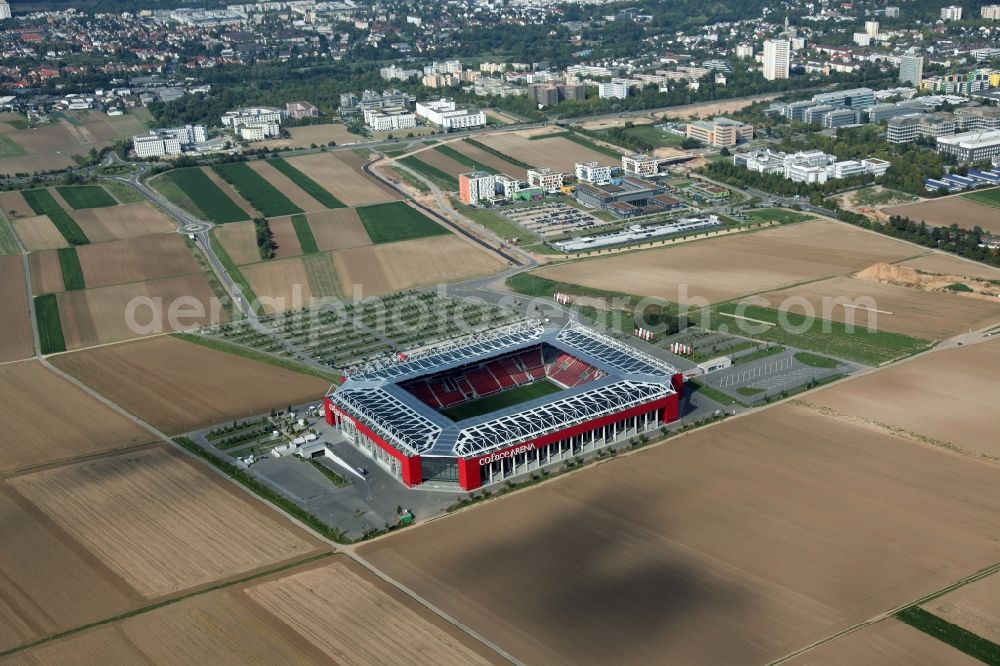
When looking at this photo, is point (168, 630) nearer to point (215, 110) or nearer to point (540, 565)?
point (540, 565)

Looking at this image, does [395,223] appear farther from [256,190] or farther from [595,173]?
[595,173]

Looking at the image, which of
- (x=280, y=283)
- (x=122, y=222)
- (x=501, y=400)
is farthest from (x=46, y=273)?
(x=501, y=400)

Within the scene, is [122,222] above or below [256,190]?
below

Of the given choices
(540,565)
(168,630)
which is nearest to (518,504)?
(540,565)

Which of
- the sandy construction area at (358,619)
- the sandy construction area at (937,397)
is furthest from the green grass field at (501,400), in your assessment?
the sandy construction area at (358,619)

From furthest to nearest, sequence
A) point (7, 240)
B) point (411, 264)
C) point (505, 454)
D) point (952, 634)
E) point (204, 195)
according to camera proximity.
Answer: point (204, 195) < point (7, 240) < point (411, 264) < point (505, 454) < point (952, 634)

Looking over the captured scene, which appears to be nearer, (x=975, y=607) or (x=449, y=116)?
(x=975, y=607)
